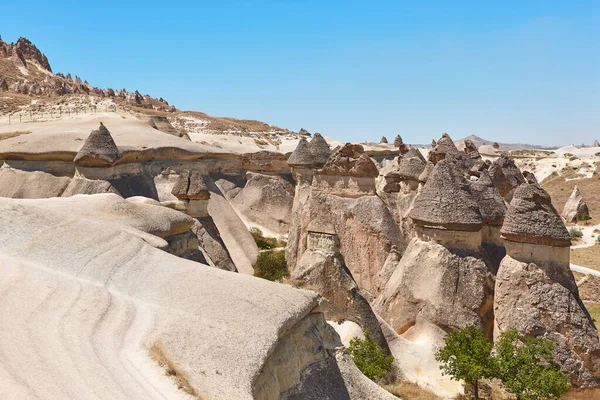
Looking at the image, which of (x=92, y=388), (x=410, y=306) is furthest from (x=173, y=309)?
(x=410, y=306)

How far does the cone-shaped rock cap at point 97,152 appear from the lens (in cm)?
1176

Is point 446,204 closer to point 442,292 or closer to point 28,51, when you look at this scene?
point 442,292

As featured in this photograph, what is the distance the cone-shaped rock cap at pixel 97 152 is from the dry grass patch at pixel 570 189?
23.8 m

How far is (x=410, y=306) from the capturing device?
8.06 m

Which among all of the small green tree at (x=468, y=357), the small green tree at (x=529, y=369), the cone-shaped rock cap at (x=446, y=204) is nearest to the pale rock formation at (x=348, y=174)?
the cone-shaped rock cap at (x=446, y=204)

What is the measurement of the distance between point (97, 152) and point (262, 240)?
7214 millimetres

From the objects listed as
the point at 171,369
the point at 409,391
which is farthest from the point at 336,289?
the point at 171,369

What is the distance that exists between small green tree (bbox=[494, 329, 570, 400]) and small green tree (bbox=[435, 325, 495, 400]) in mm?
157

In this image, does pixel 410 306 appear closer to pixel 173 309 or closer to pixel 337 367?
pixel 337 367

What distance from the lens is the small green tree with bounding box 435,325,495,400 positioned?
255 inches

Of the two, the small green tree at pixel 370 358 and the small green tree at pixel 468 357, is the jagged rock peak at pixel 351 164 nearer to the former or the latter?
the small green tree at pixel 468 357

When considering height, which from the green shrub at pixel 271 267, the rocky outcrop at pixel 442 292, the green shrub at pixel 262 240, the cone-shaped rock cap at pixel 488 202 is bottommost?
the green shrub at pixel 262 240

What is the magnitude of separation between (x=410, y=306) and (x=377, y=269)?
8.90 ft

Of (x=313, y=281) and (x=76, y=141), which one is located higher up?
(x=76, y=141)
